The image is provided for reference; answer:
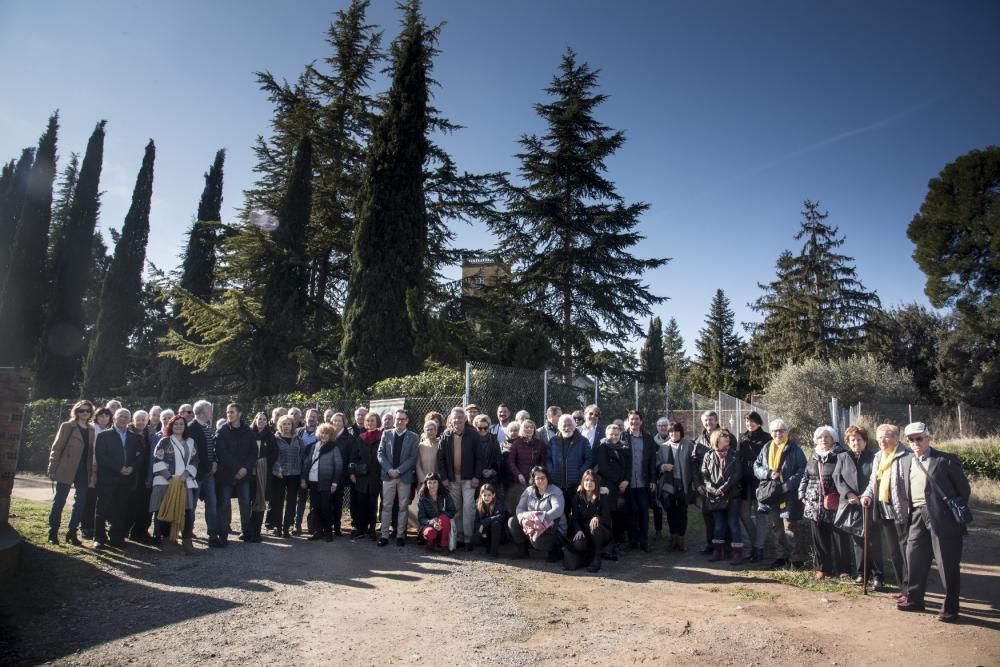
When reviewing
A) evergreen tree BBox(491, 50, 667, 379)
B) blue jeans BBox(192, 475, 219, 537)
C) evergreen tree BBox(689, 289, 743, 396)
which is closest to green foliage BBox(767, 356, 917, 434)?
evergreen tree BBox(491, 50, 667, 379)

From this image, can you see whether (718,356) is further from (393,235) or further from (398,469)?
(398,469)

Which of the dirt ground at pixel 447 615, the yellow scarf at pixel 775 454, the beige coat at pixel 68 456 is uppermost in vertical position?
the yellow scarf at pixel 775 454

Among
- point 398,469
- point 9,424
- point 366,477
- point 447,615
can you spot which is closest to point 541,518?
point 398,469

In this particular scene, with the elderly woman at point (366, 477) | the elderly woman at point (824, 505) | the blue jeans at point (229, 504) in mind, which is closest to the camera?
the elderly woman at point (824, 505)

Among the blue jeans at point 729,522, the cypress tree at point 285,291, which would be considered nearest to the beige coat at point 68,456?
the blue jeans at point 729,522

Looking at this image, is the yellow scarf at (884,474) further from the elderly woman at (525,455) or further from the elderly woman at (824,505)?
the elderly woman at (525,455)

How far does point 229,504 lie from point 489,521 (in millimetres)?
3605

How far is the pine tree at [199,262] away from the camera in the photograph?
24250mm

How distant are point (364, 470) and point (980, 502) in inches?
510

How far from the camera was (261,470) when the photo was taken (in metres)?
8.52

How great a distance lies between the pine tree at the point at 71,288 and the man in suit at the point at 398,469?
29.7 meters

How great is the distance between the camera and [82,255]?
31797 millimetres

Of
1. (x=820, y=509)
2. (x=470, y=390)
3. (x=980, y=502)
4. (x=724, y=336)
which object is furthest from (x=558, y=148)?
(x=724, y=336)

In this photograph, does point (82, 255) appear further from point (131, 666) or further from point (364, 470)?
point (131, 666)
